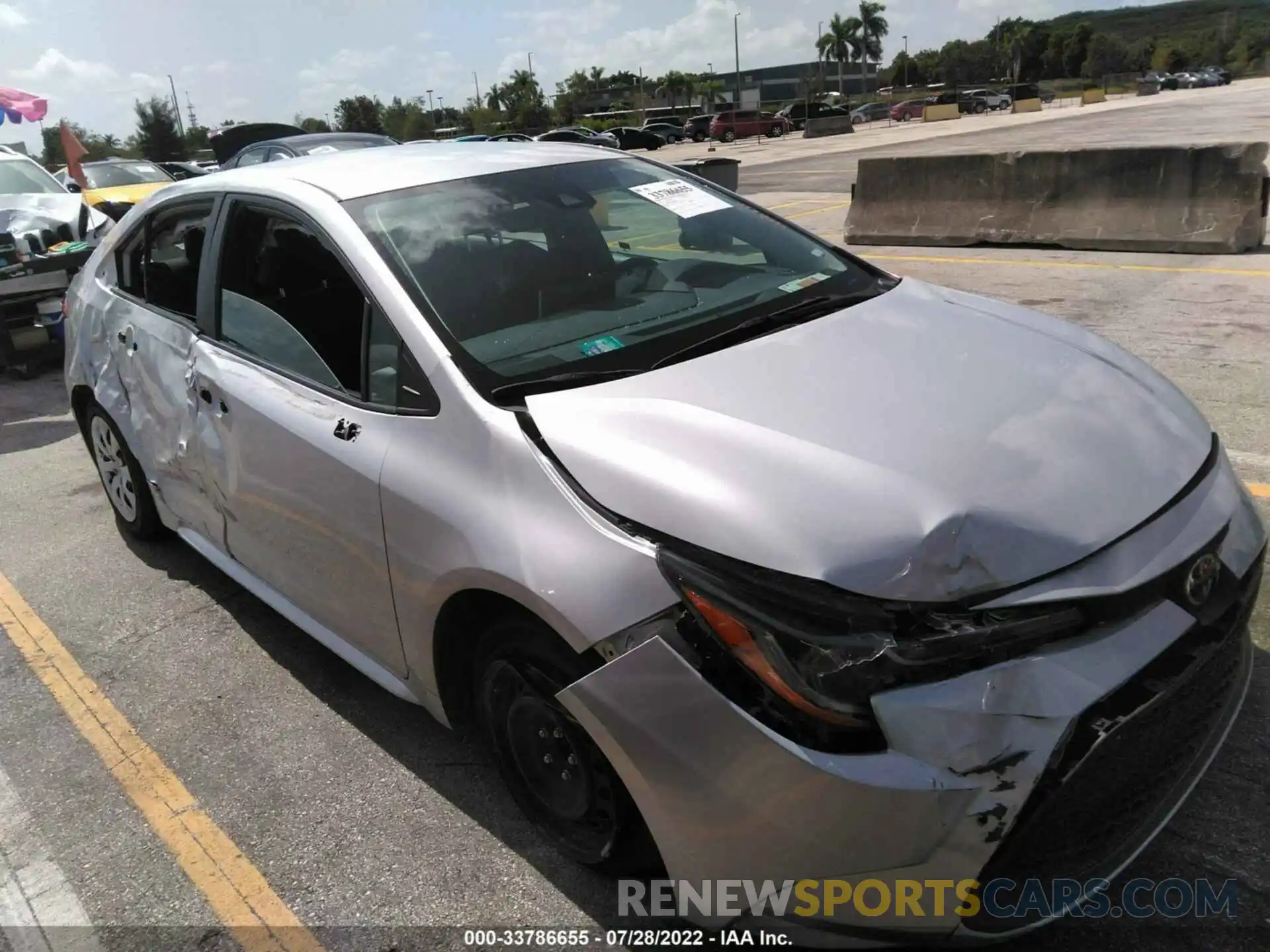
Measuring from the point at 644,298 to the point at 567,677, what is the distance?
130 centimetres

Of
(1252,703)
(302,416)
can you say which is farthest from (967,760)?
(302,416)

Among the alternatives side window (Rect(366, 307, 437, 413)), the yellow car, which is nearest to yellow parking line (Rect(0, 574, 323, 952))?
side window (Rect(366, 307, 437, 413))

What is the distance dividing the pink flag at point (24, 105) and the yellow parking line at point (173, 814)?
12099mm

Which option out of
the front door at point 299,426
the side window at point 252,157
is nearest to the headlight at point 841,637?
the front door at point 299,426

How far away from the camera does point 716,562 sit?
1886mm

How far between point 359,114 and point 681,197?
78884 mm

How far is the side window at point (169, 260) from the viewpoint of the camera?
11.8ft

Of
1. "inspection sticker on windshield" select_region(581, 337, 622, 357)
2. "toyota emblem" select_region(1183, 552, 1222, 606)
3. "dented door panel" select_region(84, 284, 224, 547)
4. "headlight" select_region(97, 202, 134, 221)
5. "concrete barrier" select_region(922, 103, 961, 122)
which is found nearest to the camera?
→ "toyota emblem" select_region(1183, 552, 1222, 606)

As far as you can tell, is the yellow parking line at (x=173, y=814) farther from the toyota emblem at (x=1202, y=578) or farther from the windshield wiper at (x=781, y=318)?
the toyota emblem at (x=1202, y=578)

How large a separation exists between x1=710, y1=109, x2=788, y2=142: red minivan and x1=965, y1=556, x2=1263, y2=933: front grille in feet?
160

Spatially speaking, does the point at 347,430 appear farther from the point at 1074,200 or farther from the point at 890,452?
the point at 1074,200

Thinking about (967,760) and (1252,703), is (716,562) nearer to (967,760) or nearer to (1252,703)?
(967,760)

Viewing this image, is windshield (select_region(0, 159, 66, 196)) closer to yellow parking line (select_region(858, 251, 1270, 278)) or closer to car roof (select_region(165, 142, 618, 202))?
car roof (select_region(165, 142, 618, 202))

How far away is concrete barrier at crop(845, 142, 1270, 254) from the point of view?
8.54m
